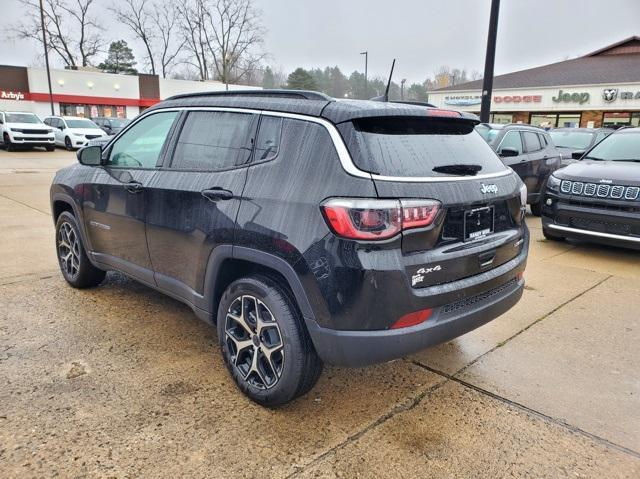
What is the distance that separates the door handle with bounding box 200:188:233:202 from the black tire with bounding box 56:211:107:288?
2.03m

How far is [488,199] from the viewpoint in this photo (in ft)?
9.27

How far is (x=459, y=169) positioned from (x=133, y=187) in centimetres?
227

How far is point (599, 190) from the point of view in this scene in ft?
20.0

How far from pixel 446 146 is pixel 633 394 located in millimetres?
1915

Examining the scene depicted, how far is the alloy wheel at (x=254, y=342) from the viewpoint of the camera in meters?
2.74

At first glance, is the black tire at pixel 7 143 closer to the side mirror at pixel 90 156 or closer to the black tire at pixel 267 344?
the side mirror at pixel 90 156

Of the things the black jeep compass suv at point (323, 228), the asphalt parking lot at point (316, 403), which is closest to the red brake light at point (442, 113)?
the black jeep compass suv at point (323, 228)

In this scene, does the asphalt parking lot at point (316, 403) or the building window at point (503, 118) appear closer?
the asphalt parking lot at point (316, 403)

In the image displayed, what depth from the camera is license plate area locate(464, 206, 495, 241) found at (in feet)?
8.82

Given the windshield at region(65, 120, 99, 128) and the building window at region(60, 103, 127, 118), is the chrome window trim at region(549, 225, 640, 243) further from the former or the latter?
the building window at region(60, 103, 127, 118)

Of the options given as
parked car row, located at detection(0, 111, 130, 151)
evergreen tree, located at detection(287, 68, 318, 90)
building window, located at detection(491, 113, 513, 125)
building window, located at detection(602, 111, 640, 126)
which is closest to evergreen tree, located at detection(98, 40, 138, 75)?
evergreen tree, located at detection(287, 68, 318, 90)

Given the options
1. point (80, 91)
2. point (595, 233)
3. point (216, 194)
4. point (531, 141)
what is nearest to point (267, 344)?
point (216, 194)

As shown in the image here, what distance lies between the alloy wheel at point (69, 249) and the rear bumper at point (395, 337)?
3007mm

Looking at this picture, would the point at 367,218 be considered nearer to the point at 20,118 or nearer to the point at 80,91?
the point at 20,118
